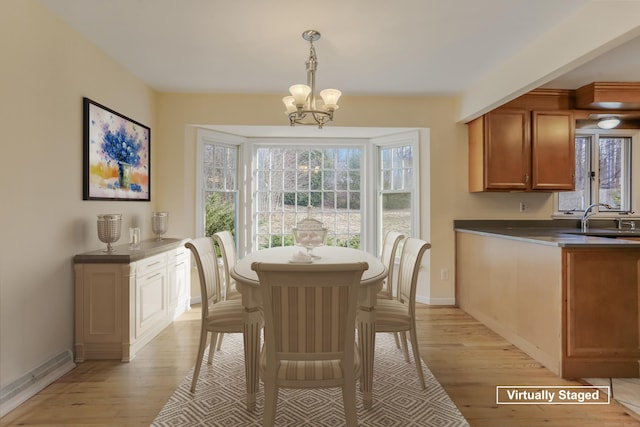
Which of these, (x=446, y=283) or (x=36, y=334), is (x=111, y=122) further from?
(x=446, y=283)

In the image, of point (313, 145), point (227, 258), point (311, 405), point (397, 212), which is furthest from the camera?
point (313, 145)

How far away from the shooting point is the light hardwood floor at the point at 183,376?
1822 millimetres

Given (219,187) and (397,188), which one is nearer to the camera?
(219,187)

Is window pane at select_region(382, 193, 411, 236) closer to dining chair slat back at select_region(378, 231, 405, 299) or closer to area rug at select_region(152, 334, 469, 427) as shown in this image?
dining chair slat back at select_region(378, 231, 405, 299)

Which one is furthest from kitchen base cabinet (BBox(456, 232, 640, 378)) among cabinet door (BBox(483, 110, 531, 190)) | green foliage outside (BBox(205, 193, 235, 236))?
green foliage outside (BBox(205, 193, 235, 236))

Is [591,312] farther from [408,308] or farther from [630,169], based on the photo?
[630,169]

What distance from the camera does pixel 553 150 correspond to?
141 inches

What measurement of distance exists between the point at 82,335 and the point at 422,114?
392cm

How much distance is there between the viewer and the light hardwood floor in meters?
1.82

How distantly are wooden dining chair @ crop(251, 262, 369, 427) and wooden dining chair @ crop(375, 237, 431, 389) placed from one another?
64 centimetres

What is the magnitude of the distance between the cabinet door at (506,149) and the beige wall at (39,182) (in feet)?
12.5

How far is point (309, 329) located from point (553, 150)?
359 centimetres

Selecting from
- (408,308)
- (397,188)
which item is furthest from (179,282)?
(397,188)

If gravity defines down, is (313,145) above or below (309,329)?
above
